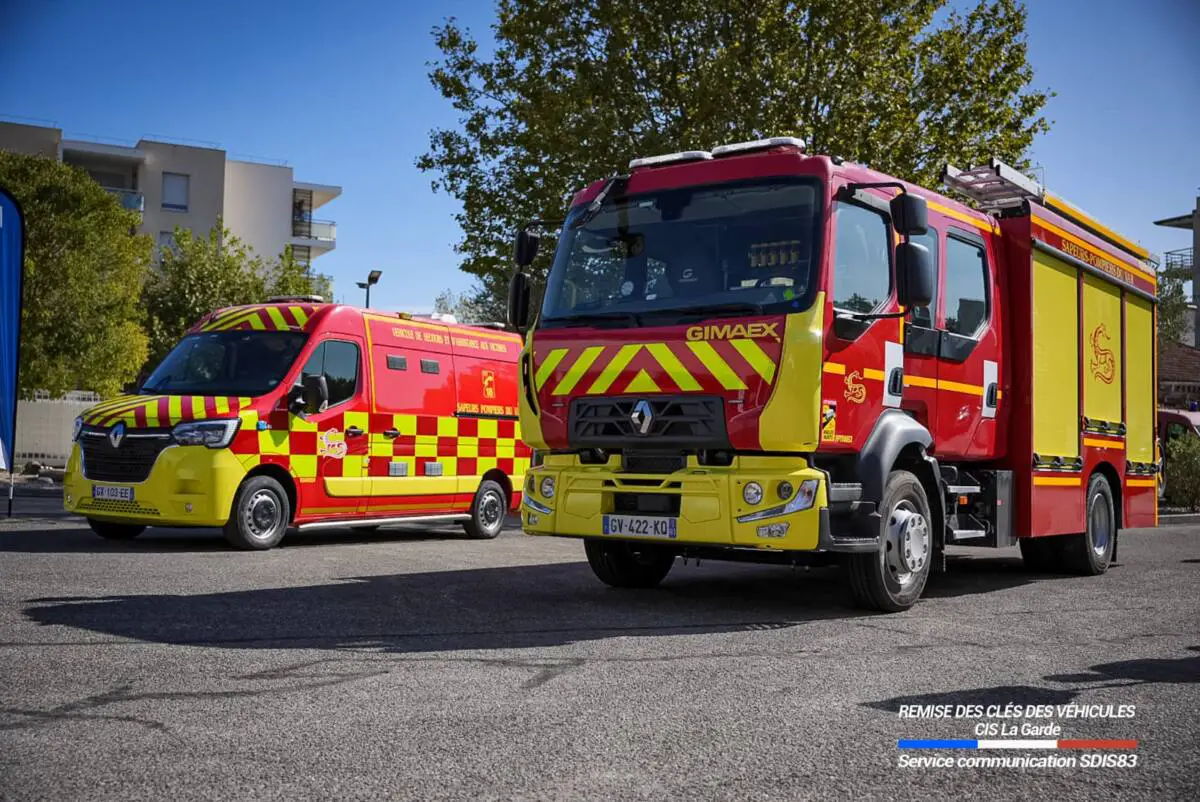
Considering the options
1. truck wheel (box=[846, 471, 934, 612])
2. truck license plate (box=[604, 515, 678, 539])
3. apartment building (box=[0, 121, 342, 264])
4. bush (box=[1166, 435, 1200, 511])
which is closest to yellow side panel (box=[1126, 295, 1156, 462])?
truck wheel (box=[846, 471, 934, 612])

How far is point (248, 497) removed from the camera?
461 inches

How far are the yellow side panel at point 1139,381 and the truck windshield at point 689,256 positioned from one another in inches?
Answer: 231

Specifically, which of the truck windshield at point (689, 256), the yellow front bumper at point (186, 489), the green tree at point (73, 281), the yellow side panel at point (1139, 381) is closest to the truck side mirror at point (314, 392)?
the yellow front bumper at point (186, 489)

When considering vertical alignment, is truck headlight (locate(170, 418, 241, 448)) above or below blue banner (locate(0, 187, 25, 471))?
below

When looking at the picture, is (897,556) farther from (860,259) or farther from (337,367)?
(337,367)

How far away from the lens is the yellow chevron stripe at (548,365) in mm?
8391

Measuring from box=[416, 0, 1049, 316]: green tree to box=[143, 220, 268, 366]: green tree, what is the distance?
80.0ft

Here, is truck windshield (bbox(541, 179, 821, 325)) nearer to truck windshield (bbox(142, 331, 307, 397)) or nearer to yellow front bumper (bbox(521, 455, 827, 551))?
yellow front bumper (bbox(521, 455, 827, 551))

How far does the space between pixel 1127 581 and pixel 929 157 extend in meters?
12.1

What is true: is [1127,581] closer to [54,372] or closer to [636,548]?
[636,548]

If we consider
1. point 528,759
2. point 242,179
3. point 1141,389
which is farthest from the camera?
point 242,179

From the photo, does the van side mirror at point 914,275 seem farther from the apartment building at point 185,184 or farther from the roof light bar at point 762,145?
the apartment building at point 185,184

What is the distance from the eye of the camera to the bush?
883 inches

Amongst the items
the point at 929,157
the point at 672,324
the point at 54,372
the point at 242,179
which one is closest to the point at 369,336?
the point at 672,324
